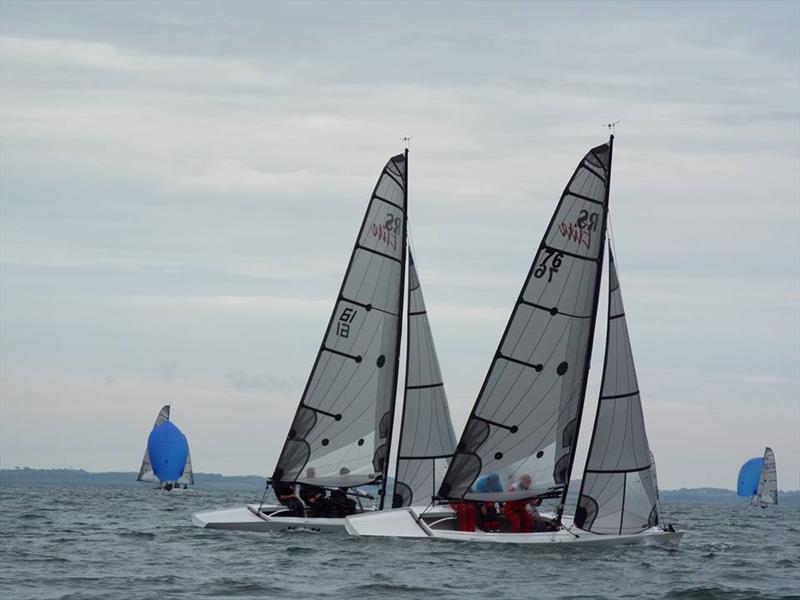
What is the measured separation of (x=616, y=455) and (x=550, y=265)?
176 inches

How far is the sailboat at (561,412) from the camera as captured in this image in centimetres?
3080

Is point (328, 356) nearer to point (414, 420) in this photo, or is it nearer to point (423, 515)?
point (414, 420)

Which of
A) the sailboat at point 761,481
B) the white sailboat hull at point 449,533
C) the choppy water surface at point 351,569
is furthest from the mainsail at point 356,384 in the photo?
the sailboat at point 761,481

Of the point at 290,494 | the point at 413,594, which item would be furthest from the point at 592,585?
the point at 290,494

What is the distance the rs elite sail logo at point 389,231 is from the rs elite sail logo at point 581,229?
594 cm

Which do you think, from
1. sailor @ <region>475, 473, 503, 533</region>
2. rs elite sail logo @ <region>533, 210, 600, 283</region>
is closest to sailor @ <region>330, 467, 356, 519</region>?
sailor @ <region>475, 473, 503, 533</region>

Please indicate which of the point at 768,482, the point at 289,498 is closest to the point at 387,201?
the point at 289,498

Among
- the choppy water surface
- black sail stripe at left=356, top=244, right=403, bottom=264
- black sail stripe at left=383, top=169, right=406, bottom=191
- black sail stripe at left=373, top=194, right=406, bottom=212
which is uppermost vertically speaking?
black sail stripe at left=383, top=169, right=406, bottom=191

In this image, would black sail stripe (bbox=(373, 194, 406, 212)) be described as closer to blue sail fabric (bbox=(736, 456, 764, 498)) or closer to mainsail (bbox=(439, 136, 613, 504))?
mainsail (bbox=(439, 136, 613, 504))

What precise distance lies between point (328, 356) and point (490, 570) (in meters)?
10.5

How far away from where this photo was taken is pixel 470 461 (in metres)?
31.5

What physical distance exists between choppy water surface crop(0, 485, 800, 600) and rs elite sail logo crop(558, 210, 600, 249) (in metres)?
6.88

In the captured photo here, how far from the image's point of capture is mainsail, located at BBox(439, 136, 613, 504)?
102 ft

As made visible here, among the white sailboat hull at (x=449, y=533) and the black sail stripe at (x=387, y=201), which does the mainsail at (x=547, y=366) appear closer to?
the white sailboat hull at (x=449, y=533)
